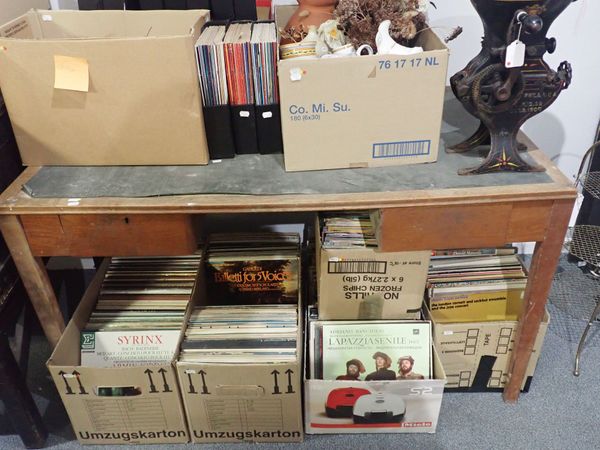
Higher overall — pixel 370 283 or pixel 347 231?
pixel 347 231

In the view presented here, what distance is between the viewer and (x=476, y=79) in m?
1.24

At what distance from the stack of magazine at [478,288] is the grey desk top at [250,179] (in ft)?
1.20

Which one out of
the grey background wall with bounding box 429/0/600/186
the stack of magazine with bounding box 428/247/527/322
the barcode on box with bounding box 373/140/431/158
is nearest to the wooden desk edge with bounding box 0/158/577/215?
the barcode on box with bounding box 373/140/431/158

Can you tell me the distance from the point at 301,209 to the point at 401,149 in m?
0.30

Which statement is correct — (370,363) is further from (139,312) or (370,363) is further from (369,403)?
(139,312)

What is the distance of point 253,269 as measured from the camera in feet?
5.56

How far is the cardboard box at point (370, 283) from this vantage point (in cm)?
138

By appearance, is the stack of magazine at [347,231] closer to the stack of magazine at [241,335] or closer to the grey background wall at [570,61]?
the stack of magazine at [241,335]

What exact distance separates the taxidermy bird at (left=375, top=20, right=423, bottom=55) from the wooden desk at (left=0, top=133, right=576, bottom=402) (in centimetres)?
29

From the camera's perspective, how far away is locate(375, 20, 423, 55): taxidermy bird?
1.24m

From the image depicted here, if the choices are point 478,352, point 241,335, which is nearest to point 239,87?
point 241,335

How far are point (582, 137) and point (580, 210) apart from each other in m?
0.31

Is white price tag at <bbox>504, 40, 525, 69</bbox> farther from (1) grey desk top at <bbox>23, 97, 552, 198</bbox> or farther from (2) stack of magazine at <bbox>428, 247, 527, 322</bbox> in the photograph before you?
(2) stack of magazine at <bbox>428, 247, 527, 322</bbox>

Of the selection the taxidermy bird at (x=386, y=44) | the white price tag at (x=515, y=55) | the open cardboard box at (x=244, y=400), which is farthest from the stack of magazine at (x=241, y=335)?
the white price tag at (x=515, y=55)
